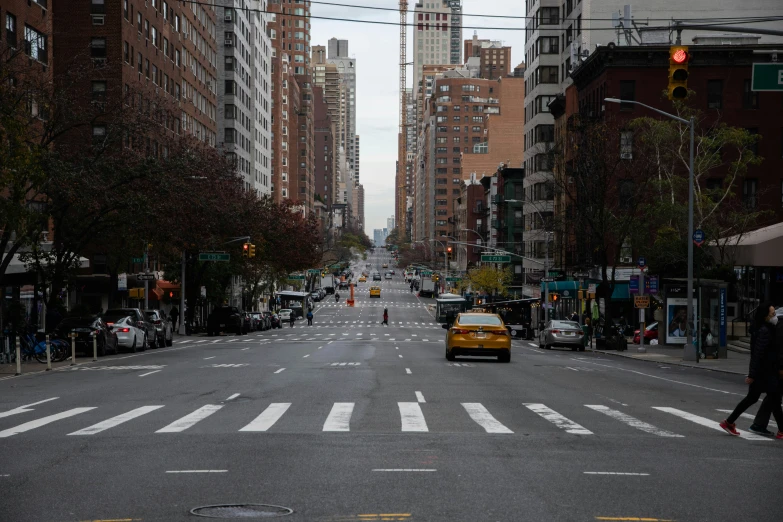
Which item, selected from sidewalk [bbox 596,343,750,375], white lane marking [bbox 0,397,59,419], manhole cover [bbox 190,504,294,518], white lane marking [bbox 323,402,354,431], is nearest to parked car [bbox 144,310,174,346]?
sidewalk [bbox 596,343,750,375]

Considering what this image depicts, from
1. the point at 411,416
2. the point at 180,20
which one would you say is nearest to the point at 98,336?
the point at 411,416

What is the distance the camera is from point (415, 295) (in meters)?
168

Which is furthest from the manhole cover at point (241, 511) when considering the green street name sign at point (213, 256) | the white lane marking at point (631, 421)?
the green street name sign at point (213, 256)

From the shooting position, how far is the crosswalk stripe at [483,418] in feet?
46.6

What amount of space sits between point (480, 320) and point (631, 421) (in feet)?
55.3

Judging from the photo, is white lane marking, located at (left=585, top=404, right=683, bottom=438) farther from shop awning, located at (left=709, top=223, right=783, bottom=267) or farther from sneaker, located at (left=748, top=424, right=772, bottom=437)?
shop awning, located at (left=709, top=223, right=783, bottom=267)

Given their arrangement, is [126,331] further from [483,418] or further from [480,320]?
[483,418]

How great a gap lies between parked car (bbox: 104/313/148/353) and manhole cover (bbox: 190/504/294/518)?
32349 millimetres

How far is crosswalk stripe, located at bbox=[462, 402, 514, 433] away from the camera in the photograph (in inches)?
559

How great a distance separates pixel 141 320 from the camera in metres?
43.8

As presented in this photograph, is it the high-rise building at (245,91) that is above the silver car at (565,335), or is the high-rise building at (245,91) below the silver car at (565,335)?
above

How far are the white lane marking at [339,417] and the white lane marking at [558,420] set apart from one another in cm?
316

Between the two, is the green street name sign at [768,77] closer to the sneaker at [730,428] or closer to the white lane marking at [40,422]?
the sneaker at [730,428]

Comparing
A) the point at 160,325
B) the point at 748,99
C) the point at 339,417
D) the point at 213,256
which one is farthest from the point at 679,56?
the point at 748,99
